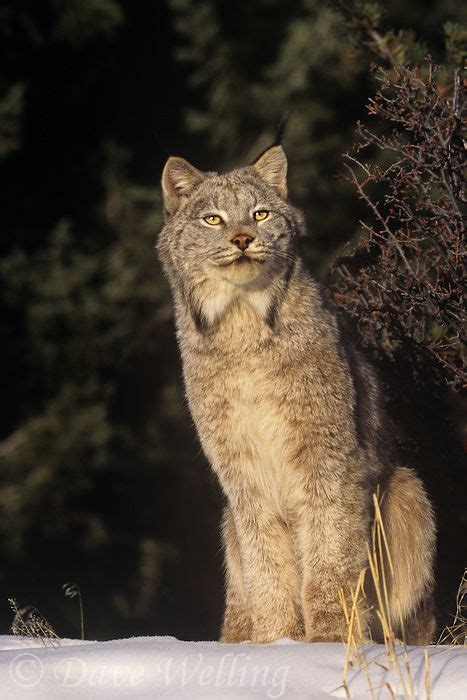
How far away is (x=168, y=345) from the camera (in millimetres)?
11664

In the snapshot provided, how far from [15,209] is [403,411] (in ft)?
22.9

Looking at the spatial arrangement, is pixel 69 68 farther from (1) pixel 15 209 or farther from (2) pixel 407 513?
(2) pixel 407 513

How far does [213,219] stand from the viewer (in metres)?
4.79

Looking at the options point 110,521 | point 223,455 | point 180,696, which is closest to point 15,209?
point 110,521

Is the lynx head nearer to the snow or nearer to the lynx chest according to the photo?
the lynx chest

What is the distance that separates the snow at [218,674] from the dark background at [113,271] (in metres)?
6.66

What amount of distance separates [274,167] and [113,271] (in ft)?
20.7

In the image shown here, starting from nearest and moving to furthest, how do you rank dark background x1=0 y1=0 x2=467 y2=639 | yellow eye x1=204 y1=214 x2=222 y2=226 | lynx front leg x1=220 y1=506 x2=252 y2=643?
yellow eye x1=204 y1=214 x2=222 y2=226 → lynx front leg x1=220 y1=506 x2=252 y2=643 → dark background x1=0 y1=0 x2=467 y2=639

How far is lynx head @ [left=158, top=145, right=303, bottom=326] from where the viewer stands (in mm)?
4543

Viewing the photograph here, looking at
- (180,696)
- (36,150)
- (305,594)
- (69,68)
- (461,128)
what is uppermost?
(69,68)

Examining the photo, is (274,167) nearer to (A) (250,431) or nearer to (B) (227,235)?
(B) (227,235)

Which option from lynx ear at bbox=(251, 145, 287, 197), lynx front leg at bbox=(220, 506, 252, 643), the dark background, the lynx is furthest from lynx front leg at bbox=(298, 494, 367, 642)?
the dark background

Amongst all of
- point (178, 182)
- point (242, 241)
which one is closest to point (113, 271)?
point (178, 182)

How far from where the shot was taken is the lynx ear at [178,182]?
5.08 meters
